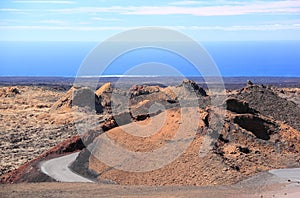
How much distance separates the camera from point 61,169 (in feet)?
105

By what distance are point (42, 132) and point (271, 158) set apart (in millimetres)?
27025

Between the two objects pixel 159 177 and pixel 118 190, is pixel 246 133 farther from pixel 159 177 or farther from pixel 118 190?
pixel 118 190

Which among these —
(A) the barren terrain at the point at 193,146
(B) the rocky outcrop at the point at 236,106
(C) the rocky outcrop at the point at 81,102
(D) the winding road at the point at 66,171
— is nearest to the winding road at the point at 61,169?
(D) the winding road at the point at 66,171

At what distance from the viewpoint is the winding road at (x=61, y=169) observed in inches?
1173

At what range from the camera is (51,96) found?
279 ft

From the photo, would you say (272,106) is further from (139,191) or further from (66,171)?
(139,191)

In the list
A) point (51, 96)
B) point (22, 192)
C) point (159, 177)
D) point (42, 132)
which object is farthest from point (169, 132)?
point (51, 96)

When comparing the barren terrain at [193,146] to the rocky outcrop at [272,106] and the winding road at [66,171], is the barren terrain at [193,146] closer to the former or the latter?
the rocky outcrop at [272,106]

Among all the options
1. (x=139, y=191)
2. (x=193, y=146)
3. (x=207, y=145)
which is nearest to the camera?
(x=139, y=191)

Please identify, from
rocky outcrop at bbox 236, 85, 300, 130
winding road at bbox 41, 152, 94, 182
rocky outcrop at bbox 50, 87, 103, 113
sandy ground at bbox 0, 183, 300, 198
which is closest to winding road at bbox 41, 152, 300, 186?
winding road at bbox 41, 152, 94, 182

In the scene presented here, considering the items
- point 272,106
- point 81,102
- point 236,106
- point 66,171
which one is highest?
point 236,106

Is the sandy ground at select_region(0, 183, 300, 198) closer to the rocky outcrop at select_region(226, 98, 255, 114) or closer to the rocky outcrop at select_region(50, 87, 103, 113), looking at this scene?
the rocky outcrop at select_region(226, 98, 255, 114)

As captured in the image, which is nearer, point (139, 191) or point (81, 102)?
point (139, 191)

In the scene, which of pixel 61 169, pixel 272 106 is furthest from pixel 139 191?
pixel 272 106
